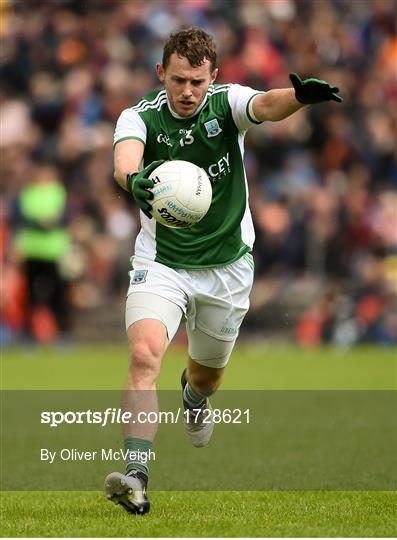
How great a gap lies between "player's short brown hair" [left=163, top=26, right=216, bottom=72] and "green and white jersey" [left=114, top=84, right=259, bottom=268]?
291 mm

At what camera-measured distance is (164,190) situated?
6.30m

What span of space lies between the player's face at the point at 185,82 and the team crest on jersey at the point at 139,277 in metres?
0.92

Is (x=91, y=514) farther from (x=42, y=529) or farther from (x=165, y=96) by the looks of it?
(x=165, y=96)

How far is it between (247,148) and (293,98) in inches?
488

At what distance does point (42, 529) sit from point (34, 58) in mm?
15344

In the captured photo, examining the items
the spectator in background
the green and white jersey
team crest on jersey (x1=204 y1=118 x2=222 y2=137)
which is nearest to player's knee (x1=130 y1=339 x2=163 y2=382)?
the green and white jersey

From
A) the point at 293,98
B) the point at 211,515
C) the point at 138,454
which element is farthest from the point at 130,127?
the point at 211,515

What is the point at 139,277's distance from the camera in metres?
7.02

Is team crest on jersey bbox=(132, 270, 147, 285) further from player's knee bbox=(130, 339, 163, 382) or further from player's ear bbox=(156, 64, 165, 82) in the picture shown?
player's ear bbox=(156, 64, 165, 82)

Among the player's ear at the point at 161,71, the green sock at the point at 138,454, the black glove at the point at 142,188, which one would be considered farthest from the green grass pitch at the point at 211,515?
the player's ear at the point at 161,71

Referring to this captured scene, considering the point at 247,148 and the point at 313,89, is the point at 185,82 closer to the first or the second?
the point at 313,89

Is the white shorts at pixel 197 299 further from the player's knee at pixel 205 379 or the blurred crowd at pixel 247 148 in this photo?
the blurred crowd at pixel 247 148

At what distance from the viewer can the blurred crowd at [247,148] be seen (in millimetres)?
17516

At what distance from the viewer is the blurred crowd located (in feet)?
57.5
